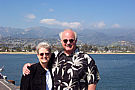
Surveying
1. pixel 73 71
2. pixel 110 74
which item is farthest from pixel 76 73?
pixel 110 74

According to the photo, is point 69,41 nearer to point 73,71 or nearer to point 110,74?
point 73,71

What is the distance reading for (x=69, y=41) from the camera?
10.4 ft

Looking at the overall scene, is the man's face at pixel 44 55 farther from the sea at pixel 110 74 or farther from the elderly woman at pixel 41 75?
the sea at pixel 110 74

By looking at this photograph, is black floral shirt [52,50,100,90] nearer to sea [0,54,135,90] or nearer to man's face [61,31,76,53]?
man's face [61,31,76,53]

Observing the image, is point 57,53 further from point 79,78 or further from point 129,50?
point 129,50

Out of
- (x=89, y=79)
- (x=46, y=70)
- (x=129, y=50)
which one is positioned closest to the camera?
(x=89, y=79)

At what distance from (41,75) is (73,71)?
49cm

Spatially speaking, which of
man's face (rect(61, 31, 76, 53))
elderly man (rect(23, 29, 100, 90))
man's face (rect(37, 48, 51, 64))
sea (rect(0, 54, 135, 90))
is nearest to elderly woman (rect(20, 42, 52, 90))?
man's face (rect(37, 48, 51, 64))

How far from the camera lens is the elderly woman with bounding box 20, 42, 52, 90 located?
3.20 meters

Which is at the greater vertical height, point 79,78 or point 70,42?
point 70,42

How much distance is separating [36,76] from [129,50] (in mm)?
172656

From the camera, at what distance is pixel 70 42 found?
3172 mm

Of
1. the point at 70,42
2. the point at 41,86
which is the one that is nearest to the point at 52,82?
the point at 41,86

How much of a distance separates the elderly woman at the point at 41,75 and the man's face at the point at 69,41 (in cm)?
26
